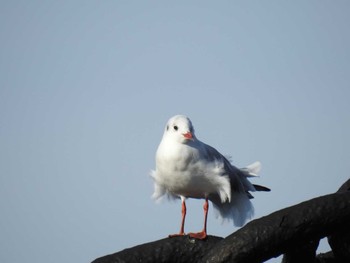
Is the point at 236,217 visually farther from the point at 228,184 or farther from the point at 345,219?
the point at 345,219

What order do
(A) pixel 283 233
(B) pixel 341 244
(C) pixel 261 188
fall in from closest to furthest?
(A) pixel 283 233 < (B) pixel 341 244 < (C) pixel 261 188

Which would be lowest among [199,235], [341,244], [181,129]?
[341,244]

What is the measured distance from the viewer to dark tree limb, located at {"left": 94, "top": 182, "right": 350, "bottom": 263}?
288cm

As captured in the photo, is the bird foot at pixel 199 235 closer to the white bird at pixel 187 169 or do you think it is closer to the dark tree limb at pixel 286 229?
the dark tree limb at pixel 286 229

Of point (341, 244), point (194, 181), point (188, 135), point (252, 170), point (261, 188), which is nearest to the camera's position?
point (341, 244)

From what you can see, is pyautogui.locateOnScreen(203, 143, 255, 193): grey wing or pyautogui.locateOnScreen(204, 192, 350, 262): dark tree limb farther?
pyautogui.locateOnScreen(203, 143, 255, 193): grey wing

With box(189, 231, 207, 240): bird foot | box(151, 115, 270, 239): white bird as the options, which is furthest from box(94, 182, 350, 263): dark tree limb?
box(151, 115, 270, 239): white bird

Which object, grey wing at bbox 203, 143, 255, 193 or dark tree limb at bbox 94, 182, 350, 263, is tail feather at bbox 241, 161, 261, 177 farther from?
dark tree limb at bbox 94, 182, 350, 263

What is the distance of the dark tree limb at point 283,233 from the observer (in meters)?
2.88

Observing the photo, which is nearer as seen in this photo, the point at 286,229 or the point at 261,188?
the point at 286,229

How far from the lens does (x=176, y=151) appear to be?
205 inches

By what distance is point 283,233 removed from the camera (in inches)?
113

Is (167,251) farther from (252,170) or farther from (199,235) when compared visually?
(252,170)

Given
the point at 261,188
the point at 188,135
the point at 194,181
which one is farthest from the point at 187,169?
the point at 261,188
